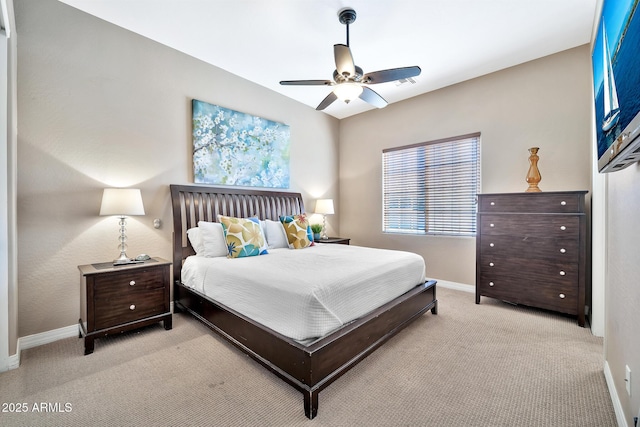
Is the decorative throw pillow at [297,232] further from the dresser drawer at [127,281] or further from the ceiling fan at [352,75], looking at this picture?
the ceiling fan at [352,75]

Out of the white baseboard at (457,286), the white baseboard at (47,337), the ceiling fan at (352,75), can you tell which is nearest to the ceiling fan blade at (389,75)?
the ceiling fan at (352,75)

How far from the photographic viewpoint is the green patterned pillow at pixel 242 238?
2.97 m

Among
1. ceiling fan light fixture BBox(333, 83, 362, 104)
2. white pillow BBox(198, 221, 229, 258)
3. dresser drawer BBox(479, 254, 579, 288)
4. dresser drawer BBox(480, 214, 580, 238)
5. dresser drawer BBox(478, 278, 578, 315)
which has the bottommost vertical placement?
dresser drawer BBox(478, 278, 578, 315)

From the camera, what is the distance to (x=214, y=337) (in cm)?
259

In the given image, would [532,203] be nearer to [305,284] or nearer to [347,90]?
[347,90]

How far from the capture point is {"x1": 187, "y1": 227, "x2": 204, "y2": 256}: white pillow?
123 inches

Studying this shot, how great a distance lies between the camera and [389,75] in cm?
254

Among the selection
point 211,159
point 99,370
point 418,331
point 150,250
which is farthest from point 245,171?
→ point 418,331

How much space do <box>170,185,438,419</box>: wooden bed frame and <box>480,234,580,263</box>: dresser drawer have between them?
38.0 inches

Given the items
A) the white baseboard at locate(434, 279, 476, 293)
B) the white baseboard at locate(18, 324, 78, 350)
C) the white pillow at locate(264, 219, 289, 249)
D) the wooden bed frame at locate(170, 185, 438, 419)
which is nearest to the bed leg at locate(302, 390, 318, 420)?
the wooden bed frame at locate(170, 185, 438, 419)

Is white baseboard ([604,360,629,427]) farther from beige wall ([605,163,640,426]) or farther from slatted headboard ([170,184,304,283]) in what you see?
slatted headboard ([170,184,304,283])

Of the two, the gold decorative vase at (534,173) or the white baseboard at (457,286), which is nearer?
the gold decorative vase at (534,173)

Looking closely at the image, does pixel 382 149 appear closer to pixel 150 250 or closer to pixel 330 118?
pixel 330 118

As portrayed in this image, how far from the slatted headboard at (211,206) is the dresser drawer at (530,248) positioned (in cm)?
275
